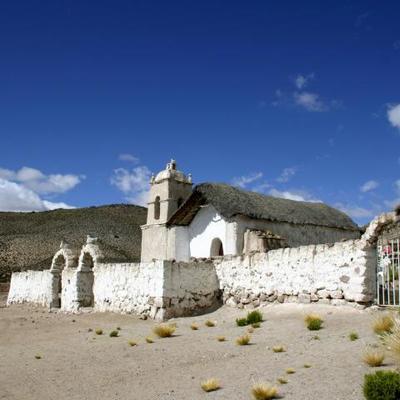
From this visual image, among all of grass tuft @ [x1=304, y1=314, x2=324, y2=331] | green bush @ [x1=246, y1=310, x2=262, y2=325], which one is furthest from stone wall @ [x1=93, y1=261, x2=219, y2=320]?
grass tuft @ [x1=304, y1=314, x2=324, y2=331]

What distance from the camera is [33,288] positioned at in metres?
28.3

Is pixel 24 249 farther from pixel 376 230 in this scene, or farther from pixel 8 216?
pixel 376 230

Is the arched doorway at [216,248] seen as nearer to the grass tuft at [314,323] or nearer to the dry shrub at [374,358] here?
the grass tuft at [314,323]

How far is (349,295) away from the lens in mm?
12125

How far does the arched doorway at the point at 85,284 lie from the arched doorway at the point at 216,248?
648 cm

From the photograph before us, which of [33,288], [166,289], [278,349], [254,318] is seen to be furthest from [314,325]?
[33,288]

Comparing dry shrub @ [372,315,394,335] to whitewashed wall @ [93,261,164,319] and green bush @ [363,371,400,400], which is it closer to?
green bush @ [363,371,400,400]

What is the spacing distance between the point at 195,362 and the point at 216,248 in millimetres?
16445

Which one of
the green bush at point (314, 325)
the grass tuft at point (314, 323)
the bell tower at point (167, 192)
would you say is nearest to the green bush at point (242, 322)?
the grass tuft at point (314, 323)

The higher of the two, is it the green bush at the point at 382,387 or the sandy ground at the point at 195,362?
the green bush at the point at 382,387

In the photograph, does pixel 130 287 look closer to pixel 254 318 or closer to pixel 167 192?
pixel 254 318

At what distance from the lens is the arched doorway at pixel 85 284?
21.8 m

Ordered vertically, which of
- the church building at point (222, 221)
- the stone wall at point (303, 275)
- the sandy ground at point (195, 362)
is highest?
the church building at point (222, 221)

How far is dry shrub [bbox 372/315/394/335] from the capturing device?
9.12m
